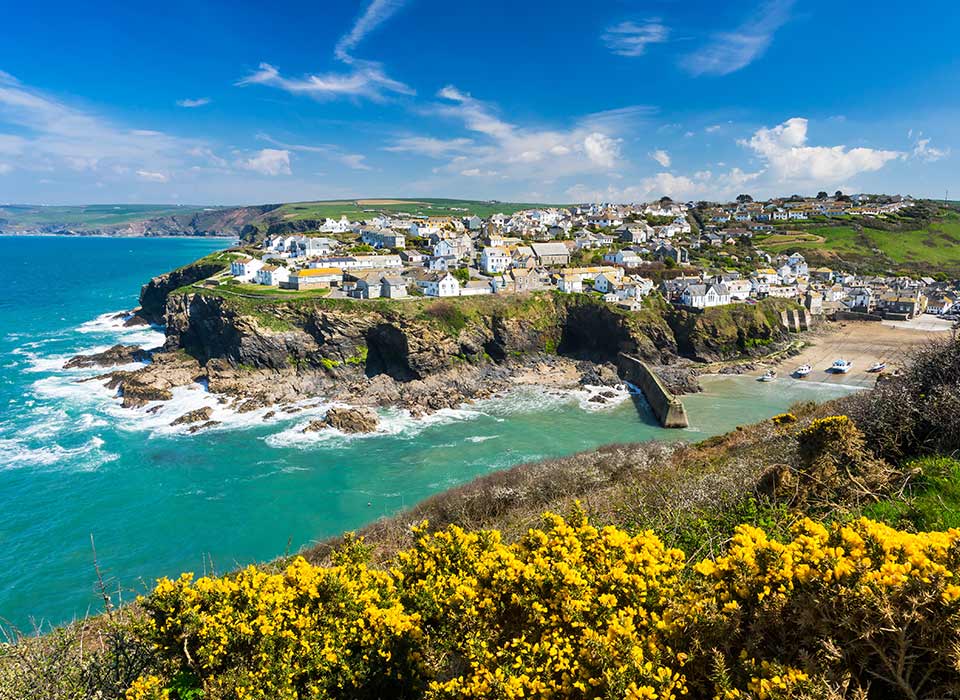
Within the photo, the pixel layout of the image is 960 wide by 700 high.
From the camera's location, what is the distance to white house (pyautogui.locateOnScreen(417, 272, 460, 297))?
192 ft

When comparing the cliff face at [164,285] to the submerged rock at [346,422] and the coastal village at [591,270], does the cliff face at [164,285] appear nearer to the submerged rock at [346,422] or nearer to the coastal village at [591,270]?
the coastal village at [591,270]

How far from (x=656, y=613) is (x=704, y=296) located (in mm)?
59532

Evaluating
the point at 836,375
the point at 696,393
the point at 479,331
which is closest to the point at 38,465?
the point at 479,331

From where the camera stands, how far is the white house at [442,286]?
192 feet

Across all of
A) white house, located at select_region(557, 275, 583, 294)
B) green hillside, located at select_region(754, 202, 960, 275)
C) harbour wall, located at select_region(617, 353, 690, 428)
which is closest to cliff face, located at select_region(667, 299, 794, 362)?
harbour wall, located at select_region(617, 353, 690, 428)

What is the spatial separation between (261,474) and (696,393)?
36.1m

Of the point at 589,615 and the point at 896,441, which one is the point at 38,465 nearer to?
the point at 589,615

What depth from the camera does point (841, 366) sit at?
49.2 metres

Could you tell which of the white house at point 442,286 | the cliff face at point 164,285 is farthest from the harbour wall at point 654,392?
the cliff face at point 164,285

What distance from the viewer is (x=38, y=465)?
31.3 meters

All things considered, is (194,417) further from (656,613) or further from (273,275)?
(656,613)

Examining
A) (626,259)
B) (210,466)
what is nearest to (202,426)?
(210,466)

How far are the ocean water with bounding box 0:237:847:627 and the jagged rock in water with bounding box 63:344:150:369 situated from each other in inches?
81.1

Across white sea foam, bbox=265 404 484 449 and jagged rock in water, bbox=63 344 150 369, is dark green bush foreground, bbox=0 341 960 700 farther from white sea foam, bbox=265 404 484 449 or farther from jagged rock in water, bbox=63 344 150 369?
jagged rock in water, bbox=63 344 150 369
